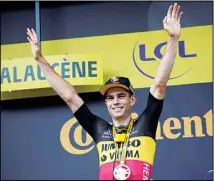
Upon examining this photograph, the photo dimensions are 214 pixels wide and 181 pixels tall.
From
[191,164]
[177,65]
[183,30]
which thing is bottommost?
[191,164]

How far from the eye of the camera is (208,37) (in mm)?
3518

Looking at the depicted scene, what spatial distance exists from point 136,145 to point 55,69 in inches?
57.3

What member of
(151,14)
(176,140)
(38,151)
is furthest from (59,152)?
(151,14)

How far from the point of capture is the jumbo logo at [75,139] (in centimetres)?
367

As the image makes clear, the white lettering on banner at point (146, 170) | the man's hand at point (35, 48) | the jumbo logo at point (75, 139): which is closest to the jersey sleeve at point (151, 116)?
the white lettering on banner at point (146, 170)

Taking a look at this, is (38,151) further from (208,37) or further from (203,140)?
(208,37)

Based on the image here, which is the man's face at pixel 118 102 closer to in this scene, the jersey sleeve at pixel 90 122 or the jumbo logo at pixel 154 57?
the jersey sleeve at pixel 90 122

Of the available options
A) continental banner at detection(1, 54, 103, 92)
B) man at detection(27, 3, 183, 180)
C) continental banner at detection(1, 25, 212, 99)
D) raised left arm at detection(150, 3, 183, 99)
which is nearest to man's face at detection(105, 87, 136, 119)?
man at detection(27, 3, 183, 180)

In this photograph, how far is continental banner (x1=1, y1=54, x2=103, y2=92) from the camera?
3389 millimetres

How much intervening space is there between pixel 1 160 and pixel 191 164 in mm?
1341

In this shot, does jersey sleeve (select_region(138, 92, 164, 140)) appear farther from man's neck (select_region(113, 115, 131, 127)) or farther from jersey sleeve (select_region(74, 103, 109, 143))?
jersey sleeve (select_region(74, 103, 109, 143))

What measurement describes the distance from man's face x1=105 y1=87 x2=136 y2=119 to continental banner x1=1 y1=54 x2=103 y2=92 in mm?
1169

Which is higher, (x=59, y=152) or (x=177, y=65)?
(x=177, y=65)

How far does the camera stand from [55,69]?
11.2 feet
